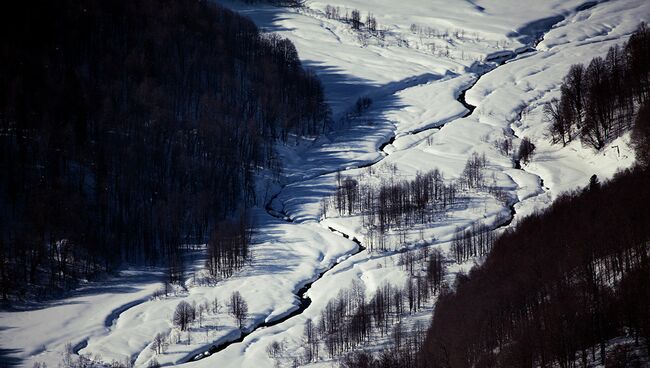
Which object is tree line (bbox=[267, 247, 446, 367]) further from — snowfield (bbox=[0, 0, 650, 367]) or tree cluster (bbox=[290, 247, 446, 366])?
snowfield (bbox=[0, 0, 650, 367])

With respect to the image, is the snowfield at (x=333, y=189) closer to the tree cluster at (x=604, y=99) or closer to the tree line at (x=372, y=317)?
the tree line at (x=372, y=317)

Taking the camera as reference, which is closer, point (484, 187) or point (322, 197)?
point (484, 187)

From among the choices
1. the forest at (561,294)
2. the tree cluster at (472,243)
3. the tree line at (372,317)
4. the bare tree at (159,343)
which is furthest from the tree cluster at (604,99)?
the bare tree at (159,343)

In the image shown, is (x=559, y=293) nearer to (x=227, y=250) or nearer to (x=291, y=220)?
(x=227, y=250)

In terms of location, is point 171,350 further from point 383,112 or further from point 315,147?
point 383,112

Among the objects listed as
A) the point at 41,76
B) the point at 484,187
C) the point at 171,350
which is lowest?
the point at 171,350

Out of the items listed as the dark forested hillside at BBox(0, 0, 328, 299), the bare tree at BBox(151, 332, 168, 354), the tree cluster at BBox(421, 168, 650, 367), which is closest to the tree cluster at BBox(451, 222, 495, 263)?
the tree cluster at BBox(421, 168, 650, 367)

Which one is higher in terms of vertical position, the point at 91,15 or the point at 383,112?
the point at 91,15

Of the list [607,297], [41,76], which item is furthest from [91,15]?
[607,297]
